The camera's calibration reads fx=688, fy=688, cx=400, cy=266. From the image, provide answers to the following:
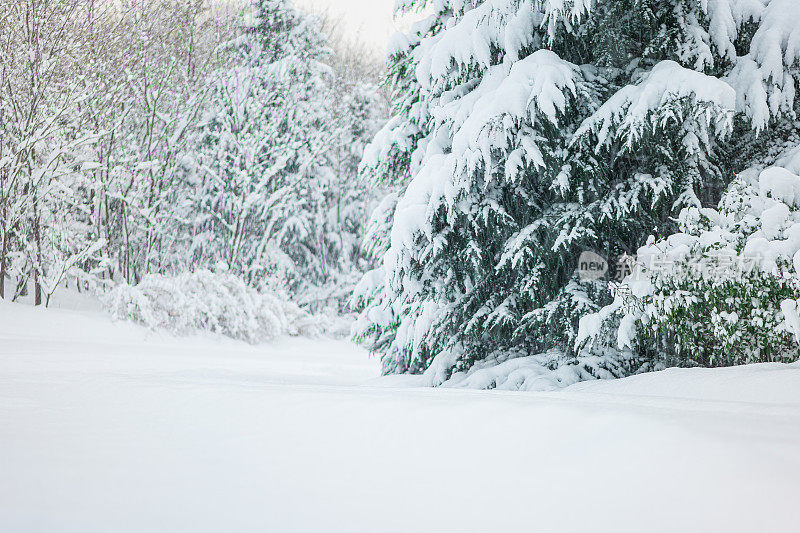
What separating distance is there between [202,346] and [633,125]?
9.43 meters

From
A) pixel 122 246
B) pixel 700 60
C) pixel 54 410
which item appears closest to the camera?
pixel 54 410

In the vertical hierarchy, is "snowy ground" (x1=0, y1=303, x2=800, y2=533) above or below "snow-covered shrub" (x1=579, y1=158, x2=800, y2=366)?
below

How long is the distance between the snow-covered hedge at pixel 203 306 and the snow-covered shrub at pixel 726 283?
9.30m

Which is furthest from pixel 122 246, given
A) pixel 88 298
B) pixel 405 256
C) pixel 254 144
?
pixel 405 256

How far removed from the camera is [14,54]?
11.9 m

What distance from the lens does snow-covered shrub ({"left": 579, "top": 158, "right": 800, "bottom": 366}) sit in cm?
443

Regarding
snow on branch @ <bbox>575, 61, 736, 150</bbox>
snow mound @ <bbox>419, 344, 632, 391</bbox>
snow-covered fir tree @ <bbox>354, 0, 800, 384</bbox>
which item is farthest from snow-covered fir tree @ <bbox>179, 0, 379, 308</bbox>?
snow on branch @ <bbox>575, 61, 736, 150</bbox>

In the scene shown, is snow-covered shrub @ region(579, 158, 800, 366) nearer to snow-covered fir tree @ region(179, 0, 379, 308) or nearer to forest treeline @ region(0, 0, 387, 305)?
forest treeline @ region(0, 0, 387, 305)

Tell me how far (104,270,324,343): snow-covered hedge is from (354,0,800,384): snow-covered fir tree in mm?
7338

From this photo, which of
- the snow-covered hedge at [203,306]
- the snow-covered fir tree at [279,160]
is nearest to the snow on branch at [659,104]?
the snow-covered hedge at [203,306]

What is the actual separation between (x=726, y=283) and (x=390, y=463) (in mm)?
3088

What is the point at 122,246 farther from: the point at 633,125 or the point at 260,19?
the point at 633,125

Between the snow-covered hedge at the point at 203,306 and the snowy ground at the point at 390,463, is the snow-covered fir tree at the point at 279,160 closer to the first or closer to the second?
the snow-covered hedge at the point at 203,306

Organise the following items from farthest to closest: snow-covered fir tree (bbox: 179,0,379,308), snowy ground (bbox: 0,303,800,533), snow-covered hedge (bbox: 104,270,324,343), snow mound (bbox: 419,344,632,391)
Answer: snow-covered fir tree (bbox: 179,0,379,308), snow-covered hedge (bbox: 104,270,324,343), snow mound (bbox: 419,344,632,391), snowy ground (bbox: 0,303,800,533)
